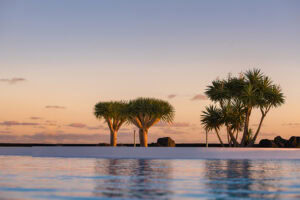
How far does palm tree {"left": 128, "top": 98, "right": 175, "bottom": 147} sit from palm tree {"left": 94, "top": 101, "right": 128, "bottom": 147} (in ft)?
5.77


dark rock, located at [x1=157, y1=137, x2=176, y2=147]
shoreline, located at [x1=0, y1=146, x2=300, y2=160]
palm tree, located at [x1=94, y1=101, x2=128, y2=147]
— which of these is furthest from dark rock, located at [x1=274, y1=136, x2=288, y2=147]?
palm tree, located at [x1=94, y1=101, x2=128, y2=147]

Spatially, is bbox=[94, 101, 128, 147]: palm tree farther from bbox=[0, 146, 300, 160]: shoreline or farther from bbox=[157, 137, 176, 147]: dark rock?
bbox=[0, 146, 300, 160]: shoreline

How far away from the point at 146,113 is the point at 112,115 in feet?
13.5

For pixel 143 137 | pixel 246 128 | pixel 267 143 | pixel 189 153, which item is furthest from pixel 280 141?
pixel 189 153

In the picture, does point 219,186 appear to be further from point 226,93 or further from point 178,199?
point 226,93

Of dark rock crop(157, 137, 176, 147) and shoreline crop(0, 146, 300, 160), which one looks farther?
dark rock crop(157, 137, 176, 147)

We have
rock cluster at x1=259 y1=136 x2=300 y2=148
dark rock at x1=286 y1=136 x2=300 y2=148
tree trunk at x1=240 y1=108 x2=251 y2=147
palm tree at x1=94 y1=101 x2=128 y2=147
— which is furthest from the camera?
palm tree at x1=94 y1=101 x2=128 y2=147

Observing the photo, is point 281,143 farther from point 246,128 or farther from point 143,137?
point 143,137

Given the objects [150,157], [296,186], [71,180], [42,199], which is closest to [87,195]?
[42,199]

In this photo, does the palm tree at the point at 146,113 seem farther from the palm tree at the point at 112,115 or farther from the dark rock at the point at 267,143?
the dark rock at the point at 267,143

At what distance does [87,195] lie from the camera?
9.27 m

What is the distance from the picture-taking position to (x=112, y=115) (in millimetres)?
40562

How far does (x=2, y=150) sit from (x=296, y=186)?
26.5m

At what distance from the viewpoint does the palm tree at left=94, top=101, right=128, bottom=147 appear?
1593 inches
